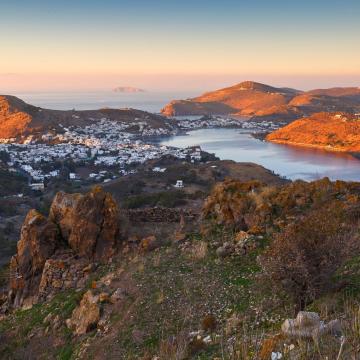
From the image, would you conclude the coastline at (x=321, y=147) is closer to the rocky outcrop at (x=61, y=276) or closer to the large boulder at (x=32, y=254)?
the large boulder at (x=32, y=254)

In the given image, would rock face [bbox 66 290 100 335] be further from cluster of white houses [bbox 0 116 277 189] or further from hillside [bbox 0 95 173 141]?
hillside [bbox 0 95 173 141]

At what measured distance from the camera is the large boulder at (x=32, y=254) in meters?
11.3

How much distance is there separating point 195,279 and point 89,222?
14.6 ft

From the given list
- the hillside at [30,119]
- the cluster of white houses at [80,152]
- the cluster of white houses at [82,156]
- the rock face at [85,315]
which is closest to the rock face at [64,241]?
the rock face at [85,315]

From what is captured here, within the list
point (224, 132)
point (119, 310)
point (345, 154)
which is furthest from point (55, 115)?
point (119, 310)

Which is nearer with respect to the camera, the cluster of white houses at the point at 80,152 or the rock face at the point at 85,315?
the rock face at the point at 85,315

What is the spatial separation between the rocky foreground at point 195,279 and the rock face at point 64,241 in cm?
3

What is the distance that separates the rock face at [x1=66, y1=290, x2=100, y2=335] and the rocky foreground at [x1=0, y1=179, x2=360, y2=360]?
0.03 m

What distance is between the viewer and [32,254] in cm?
1157

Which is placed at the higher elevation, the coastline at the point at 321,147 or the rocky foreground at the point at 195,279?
the rocky foreground at the point at 195,279

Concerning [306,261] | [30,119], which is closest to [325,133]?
[30,119]

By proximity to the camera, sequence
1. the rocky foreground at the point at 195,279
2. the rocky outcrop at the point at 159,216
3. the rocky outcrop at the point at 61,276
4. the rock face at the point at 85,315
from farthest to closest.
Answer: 1. the rocky outcrop at the point at 159,216
2. the rocky outcrop at the point at 61,276
3. the rock face at the point at 85,315
4. the rocky foreground at the point at 195,279

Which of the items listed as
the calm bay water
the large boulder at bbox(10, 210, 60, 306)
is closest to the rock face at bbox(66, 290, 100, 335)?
the large boulder at bbox(10, 210, 60, 306)

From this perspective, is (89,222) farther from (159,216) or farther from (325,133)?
(325,133)
